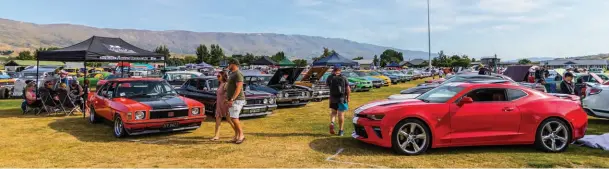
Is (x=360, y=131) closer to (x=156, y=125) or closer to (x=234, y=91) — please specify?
(x=234, y=91)

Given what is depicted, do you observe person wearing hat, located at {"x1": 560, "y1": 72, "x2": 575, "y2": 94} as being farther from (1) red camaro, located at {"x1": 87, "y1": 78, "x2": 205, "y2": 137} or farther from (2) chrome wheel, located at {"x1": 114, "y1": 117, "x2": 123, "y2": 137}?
(2) chrome wheel, located at {"x1": 114, "y1": 117, "x2": 123, "y2": 137}

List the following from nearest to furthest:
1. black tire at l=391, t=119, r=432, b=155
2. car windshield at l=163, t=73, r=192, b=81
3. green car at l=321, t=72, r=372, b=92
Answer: black tire at l=391, t=119, r=432, b=155 → car windshield at l=163, t=73, r=192, b=81 → green car at l=321, t=72, r=372, b=92

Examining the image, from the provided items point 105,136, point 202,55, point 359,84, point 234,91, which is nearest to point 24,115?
point 105,136

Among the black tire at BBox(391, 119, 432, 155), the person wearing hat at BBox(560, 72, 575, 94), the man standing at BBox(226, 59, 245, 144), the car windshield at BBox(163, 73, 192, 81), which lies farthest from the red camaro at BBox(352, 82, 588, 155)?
the car windshield at BBox(163, 73, 192, 81)

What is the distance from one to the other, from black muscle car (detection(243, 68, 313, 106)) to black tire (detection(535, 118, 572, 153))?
26.9ft

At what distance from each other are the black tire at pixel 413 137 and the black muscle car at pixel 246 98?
539cm

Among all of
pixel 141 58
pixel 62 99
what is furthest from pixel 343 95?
pixel 62 99

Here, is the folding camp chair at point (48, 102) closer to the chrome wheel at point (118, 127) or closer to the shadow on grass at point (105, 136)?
the shadow on grass at point (105, 136)

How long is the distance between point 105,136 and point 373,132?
18.5 feet

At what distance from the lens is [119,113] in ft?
26.7

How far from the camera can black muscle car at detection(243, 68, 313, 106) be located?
44.6 ft

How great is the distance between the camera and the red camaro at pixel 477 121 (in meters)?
6.39

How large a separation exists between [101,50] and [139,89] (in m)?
4.00

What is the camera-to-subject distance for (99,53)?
12.0 meters
